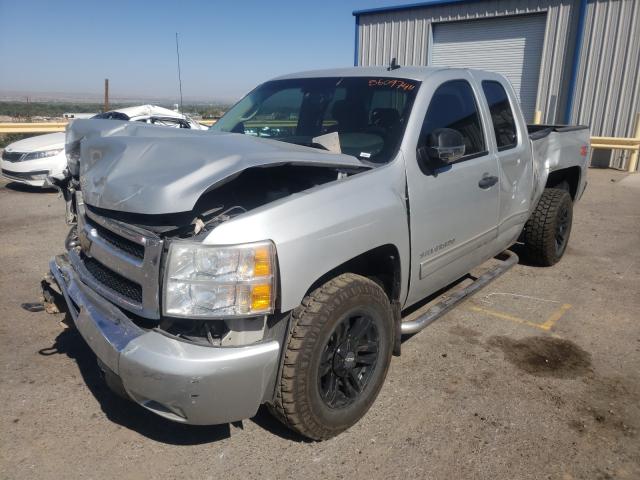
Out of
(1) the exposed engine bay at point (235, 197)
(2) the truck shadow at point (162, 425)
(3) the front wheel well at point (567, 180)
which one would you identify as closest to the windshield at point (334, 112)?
(1) the exposed engine bay at point (235, 197)

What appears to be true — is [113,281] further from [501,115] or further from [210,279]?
[501,115]

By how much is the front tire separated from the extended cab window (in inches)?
45.7

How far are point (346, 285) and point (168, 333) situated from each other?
857mm

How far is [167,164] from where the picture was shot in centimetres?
250

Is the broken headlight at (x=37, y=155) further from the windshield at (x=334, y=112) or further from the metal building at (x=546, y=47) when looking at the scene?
the metal building at (x=546, y=47)

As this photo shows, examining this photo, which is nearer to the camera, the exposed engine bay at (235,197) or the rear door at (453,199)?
→ the exposed engine bay at (235,197)

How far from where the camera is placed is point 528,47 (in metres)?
13.8

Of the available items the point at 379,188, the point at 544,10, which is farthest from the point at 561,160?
the point at 544,10

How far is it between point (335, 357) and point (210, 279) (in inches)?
33.4

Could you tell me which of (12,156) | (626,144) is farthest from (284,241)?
(626,144)

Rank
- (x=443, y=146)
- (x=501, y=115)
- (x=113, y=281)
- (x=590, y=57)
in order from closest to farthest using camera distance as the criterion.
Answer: (x=113, y=281), (x=443, y=146), (x=501, y=115), (x=590, y=57)

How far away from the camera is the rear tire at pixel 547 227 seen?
203 inches

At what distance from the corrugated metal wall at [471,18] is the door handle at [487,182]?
11132 millimetres

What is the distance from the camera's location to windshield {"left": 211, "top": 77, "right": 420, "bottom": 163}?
3.28 m
